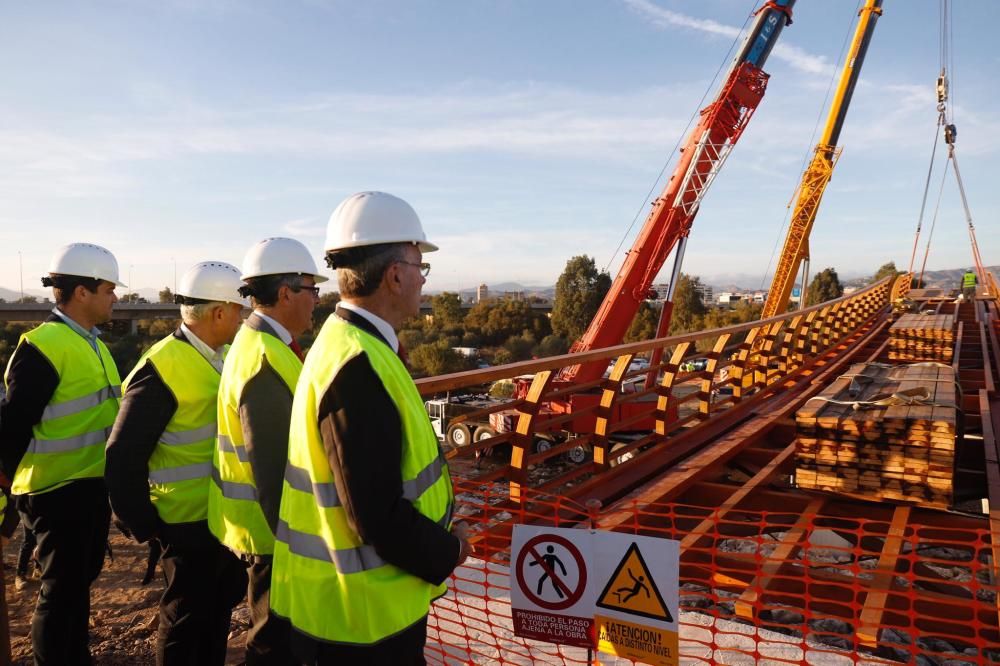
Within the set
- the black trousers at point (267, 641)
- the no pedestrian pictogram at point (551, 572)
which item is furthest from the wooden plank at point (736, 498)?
the black trousers at point (267, 641)

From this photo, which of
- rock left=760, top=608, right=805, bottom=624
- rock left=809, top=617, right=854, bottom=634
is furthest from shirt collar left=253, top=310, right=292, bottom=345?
rock left=809, top=617, right=854, bottom=634

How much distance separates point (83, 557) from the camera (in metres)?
3.30

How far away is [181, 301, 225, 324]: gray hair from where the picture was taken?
10.1 ft

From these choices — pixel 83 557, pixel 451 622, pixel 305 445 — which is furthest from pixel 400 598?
pixel 83 557

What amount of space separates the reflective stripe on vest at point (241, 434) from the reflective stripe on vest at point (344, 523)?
623 millimetres

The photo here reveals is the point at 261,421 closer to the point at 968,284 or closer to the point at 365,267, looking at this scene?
the point at 365,267

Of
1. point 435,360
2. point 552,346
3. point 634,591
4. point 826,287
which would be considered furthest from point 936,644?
point 826,287

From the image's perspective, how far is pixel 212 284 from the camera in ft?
10.3

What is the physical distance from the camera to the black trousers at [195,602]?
2719 mm

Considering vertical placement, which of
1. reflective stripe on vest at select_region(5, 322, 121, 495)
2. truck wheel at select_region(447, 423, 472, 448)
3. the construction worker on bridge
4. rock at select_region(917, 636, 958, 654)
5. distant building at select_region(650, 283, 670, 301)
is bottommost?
truck wheel at select_region(447, 423, 472, 448)

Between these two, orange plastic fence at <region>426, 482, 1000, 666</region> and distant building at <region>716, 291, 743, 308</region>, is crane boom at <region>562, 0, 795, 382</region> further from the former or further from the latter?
distant building at <region>716, 291, 743, 308</region>

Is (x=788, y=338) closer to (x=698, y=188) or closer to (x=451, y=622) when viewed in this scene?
(x=698, y=188)

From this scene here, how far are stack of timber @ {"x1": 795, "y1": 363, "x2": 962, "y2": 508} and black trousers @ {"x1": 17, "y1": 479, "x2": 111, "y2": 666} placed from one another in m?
4.59

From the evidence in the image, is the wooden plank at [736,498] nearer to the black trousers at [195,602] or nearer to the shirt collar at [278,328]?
the shirt collar at [278,328]
